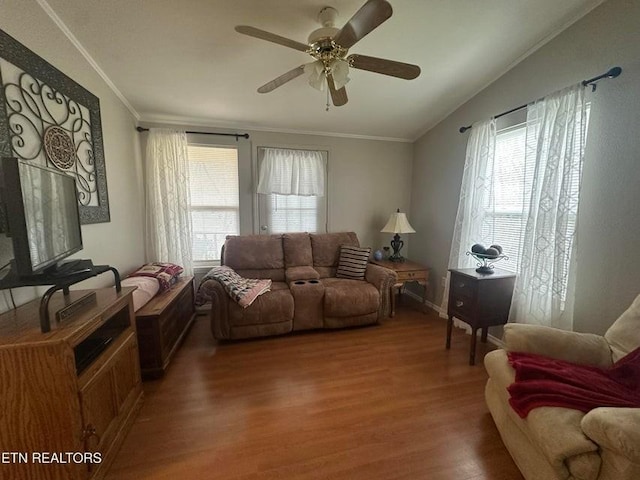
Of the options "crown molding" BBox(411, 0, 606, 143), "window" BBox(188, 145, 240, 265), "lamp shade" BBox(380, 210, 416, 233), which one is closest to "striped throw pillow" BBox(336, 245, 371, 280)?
"lamp shade" BBox(380, 210, 416, 233)

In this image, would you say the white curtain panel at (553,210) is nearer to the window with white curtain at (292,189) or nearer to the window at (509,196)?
the window at (509,196)

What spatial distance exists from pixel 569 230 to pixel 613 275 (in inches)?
14.9

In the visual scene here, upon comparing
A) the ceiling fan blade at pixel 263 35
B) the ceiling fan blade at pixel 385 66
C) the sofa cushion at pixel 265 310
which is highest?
the ceiling fan blade at pixel 263 35

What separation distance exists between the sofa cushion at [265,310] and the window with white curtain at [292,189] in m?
1.17

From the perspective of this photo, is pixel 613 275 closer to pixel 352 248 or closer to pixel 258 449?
pixel 352 248

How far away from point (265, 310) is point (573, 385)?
217cm

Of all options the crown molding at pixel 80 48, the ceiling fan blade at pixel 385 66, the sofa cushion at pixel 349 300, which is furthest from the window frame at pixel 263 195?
the ceiling fan blade at pixel 385 66

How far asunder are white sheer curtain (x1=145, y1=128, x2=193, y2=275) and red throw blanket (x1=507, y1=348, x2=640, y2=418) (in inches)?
126

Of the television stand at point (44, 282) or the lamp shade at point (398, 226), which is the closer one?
the television stand at point (44, 282)

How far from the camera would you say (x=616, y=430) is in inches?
35.8

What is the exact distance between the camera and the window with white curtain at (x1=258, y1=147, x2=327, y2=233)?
3.35m

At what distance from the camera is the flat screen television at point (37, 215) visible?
1.05 m

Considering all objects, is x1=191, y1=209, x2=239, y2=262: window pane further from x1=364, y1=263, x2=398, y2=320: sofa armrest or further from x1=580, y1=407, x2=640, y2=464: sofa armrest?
x1=580, y1=407, x2=640, y2=464: sofa armrest

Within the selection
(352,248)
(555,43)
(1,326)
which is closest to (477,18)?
(555,43)
